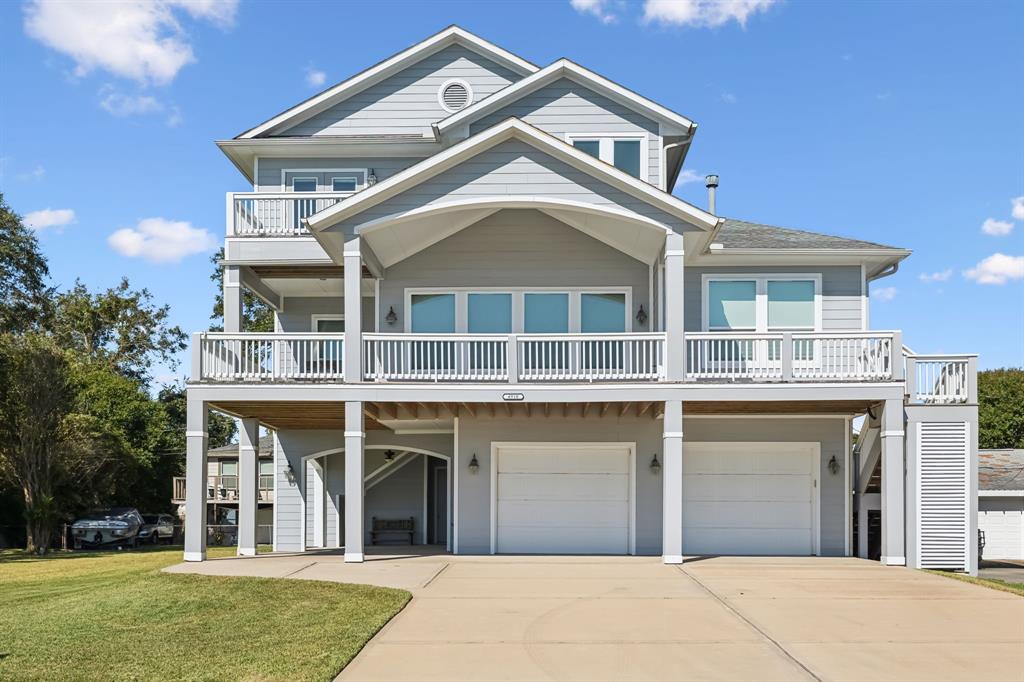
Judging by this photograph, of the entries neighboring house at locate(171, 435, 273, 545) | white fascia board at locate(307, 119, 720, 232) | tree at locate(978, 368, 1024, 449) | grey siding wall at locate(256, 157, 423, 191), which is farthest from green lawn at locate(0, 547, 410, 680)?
tree at locate(978, 368, 1024, 449)

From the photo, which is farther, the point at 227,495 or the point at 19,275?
the point at 19,275

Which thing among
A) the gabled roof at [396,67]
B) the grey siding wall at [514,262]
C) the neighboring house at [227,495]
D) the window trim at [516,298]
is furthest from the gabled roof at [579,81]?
the neighboring house at [227,495]

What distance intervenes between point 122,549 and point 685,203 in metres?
22.7

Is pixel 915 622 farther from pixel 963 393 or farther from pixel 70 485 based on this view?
pixel 70 485

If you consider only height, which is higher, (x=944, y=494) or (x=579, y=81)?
(x=579, y=81)

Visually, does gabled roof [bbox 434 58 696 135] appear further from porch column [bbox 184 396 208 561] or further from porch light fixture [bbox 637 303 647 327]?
porch column [bbox 184 396 208 561]

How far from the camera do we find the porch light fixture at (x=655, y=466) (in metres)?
18.7

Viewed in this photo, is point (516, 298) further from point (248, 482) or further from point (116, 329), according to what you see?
point (116, 329)

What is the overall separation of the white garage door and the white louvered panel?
449 inches

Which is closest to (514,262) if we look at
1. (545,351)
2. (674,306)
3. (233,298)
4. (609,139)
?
(545,351)

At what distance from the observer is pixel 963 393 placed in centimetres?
1630

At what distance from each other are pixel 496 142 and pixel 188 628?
9.70m

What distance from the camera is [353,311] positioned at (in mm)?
16375

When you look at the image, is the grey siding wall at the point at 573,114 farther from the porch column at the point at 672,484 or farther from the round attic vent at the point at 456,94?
the porch column at the point at 672,484
